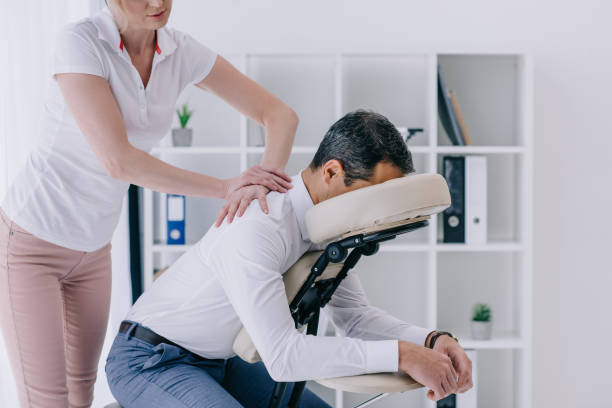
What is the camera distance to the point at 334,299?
4.31 feet

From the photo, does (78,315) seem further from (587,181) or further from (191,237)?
(587,181)

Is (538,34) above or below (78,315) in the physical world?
above

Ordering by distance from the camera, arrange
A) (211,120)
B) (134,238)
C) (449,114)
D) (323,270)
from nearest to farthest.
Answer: (323,270) → (449,114) → (134,238) → (211,120)

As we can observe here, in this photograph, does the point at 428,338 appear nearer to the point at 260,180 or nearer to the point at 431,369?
the point at 431,369

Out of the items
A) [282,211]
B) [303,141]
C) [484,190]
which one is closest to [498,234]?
[484,190]

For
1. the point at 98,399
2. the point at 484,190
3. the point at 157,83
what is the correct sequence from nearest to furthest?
the point at 157,83 < the point at 98,399 < the point at 484,190

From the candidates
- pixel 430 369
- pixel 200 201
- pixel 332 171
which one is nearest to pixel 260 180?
pixel 332 171

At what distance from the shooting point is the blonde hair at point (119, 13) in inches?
44.1

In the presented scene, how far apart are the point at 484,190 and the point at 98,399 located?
5.77 feet

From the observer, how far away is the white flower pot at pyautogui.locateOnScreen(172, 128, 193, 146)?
7.77ft

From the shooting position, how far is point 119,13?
1.14 metres

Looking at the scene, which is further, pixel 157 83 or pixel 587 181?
pixel 587 181

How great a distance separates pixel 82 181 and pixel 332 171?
55 cm

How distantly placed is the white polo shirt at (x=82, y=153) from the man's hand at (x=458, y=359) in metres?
Answer: 0.78
